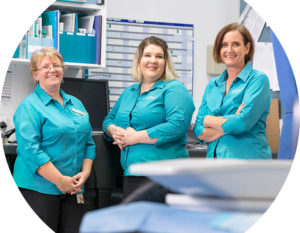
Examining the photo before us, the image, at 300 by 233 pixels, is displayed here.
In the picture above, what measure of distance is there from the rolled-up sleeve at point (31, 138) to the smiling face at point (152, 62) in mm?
622

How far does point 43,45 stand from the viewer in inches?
118

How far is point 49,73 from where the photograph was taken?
2.23m

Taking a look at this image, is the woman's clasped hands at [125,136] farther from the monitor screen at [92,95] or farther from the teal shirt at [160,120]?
the monitor screen at [92,95]

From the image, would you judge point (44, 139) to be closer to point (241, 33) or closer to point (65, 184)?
point (65, 184)

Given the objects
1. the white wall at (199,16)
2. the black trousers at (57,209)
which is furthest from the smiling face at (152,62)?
the white wall at (199,16)

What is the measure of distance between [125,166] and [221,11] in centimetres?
214

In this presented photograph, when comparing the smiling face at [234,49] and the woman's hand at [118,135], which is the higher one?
the smiling face at [234,49]

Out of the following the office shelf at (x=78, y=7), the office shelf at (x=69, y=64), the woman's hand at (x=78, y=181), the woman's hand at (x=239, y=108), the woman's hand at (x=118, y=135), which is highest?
the office shelf at (x=78, y=7)

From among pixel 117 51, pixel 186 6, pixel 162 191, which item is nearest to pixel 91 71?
pixel 117 51

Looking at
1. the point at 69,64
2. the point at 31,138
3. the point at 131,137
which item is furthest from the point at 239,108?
the point at 69,64

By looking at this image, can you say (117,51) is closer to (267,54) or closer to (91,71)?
(91,71)

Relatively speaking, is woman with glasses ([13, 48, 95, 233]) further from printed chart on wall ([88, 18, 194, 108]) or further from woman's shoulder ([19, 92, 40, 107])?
printed chart on wall ([88, 18, 194, 108])

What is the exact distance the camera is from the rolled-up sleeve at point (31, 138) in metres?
2.10

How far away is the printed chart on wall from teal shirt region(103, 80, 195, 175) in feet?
4.11
